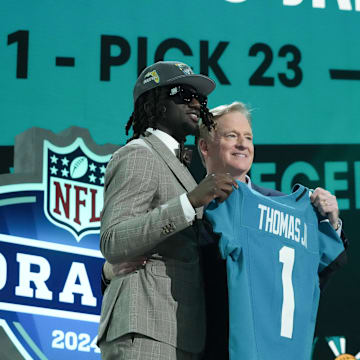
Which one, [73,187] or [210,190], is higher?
[73,187]

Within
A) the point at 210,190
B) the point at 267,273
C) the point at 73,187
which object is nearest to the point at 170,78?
the point at 210,190

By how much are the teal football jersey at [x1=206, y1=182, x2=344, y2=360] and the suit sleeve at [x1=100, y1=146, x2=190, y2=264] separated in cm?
18

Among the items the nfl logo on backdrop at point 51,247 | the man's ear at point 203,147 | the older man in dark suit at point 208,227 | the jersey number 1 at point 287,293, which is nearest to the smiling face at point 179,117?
the older man in dark suit at point 208,227

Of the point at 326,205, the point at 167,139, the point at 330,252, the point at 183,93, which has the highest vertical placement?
the point at 183,93

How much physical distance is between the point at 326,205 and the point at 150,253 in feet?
2.07

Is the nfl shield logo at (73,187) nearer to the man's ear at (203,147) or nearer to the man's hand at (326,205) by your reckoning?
the man's ear at (203,147)

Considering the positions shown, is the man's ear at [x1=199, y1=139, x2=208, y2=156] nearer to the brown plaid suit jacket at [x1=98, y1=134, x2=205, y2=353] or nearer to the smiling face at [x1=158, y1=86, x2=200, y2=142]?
A: the smiling face at [x1=158, y1=86, x2=200, y2=142]

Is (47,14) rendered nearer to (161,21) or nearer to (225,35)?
(161,21)

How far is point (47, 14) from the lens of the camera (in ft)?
11.9

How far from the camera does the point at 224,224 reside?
1.61m

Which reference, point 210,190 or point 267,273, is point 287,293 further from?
point 210,190

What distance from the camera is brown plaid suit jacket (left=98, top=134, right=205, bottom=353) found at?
4.73 feet

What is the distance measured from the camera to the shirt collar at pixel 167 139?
1.66 metres

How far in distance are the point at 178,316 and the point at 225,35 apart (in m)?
2.59
